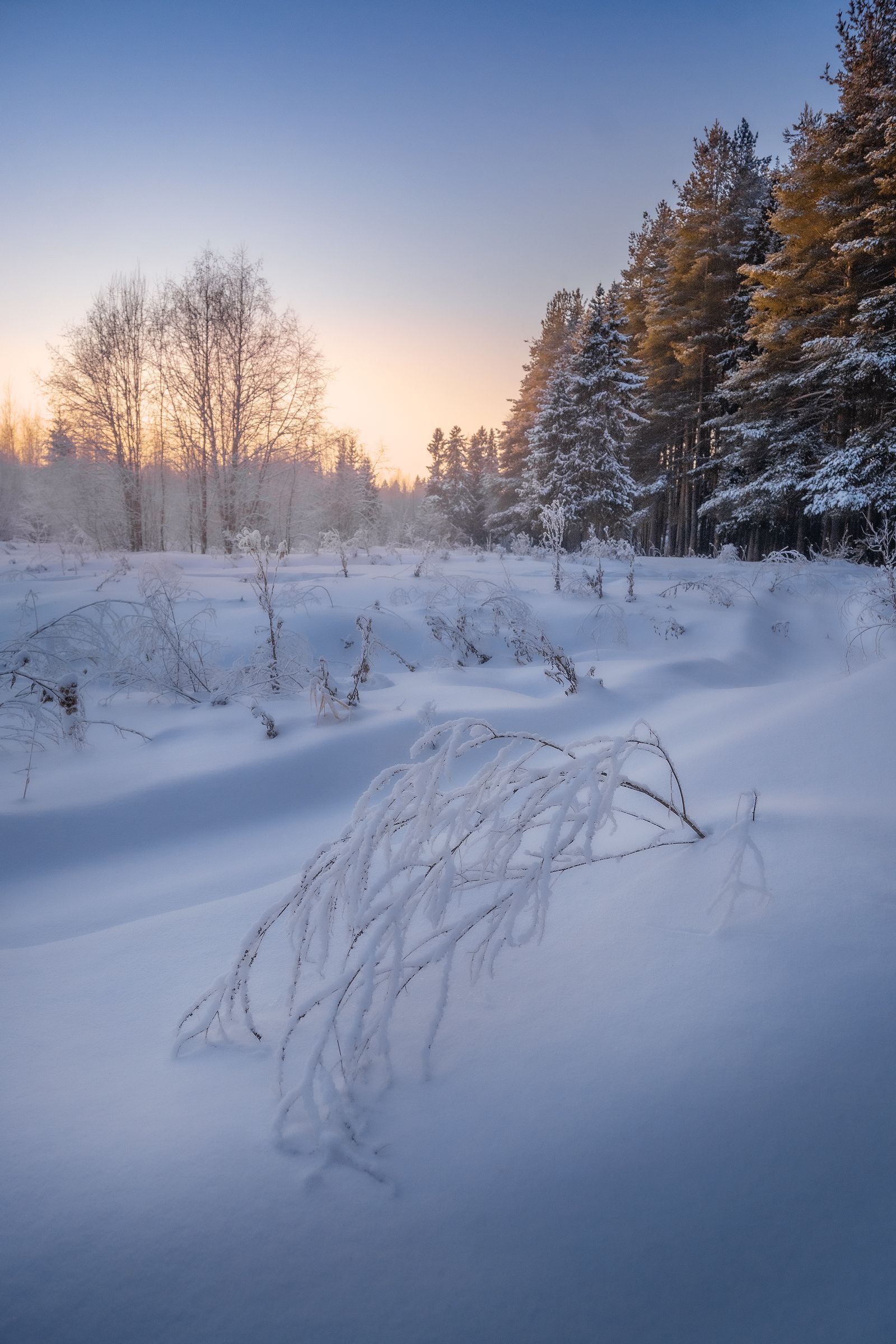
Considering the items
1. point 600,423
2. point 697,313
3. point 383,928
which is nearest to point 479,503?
point 600,423

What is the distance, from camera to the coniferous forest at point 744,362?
12.7 metres

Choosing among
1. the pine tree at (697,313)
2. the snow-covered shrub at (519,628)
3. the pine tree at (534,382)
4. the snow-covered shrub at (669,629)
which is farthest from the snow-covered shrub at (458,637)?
the pine tree at (534,382)

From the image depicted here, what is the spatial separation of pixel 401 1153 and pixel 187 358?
20.2 m

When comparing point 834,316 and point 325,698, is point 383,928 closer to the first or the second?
point 325,698

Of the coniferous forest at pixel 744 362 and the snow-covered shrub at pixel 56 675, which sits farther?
the coniferous forest at pixel 744 362

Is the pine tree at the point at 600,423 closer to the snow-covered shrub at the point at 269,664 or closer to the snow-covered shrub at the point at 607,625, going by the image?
the snow-covered shrub at the point at 607,625

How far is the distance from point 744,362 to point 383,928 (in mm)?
19136

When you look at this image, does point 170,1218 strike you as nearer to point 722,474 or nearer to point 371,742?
point 371,742

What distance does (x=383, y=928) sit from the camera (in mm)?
967

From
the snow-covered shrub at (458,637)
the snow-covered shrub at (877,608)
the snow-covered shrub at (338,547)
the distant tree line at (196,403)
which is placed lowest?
the snow-covered shrub at (458,637)

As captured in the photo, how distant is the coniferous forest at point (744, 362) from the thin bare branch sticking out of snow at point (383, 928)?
14.2 metres

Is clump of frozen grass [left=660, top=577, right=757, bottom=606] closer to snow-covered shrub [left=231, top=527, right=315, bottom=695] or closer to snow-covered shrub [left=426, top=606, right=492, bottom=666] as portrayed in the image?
snow-covered shrub [left=426, top=606, right=492, bottom=666]

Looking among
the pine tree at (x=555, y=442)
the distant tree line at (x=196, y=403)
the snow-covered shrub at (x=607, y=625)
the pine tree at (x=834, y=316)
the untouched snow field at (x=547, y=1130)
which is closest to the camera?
the untouched snow field at (x=547, y=1130)

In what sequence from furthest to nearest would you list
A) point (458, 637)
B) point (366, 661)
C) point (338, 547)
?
point (338, 547) → point (458, 637) → point (366, 661)
